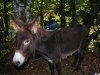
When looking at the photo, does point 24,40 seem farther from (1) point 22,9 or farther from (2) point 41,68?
(2) point 41,68

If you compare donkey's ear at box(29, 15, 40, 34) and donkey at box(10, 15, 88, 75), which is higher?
donkey's ear at box(29, 15, 40, 34)

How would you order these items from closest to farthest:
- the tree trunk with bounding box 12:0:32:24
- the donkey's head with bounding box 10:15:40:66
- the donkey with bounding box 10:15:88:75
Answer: the donkey's head with bounding box 10:15:40:66, the donkey with bounding box 10:15:88:75, the tree trunk with bounding box 12:0:32:24

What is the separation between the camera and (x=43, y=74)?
723 centimetres

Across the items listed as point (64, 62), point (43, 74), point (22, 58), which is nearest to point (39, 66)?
point (43, 74)

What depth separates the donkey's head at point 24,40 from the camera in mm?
4352

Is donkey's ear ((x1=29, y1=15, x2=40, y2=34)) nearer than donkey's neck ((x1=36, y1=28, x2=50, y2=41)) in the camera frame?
Yes

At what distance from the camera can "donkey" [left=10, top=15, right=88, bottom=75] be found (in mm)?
4520

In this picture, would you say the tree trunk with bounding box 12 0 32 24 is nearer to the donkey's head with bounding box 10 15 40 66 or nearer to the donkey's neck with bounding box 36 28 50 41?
the donkey's neck with bounding box 36 28 50 41

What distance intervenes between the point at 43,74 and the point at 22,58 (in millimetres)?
2975

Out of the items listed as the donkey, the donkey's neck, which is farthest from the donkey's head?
the donkey's neck

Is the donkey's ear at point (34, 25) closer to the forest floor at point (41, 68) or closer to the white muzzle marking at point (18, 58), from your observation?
the white muzzle marking at point (18, 58)

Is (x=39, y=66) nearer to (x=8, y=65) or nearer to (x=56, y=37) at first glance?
(x=8, y=65)

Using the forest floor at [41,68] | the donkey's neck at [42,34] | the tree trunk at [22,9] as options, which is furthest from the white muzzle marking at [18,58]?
the forest floor at [41,68]

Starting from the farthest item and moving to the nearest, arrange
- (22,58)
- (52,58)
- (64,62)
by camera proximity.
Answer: (64,62)
(52,58)
(22,58)
